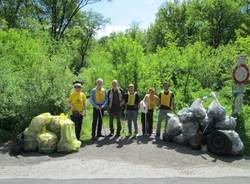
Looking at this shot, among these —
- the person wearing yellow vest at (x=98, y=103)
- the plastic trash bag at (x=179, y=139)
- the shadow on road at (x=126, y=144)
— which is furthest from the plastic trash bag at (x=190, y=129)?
the person wearing yellow vest at (x=98, y=103)

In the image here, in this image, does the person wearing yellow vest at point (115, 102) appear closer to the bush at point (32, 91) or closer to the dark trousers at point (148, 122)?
the dark trousers at point (148, 122)

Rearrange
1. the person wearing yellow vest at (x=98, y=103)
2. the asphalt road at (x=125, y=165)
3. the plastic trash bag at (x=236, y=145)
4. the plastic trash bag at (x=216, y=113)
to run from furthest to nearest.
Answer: the person wearing yellow vest at (x=98, y=103) → the plastic trash bag at (x=216, y=113) → the plastic trash bag at (x=236, y=145) → the asphalt road at (x=125, y=165)

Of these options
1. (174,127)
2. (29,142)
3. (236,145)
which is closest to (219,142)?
(236,145)

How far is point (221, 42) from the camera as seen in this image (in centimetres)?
5206

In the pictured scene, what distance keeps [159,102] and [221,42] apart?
38.8 m

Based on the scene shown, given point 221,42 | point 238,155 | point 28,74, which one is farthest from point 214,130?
point 221,42

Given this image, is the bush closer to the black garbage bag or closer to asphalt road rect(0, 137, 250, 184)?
asphalt road rect(0, 137, 250, 184)

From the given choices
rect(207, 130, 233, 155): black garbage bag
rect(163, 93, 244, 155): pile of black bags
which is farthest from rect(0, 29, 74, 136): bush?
rect(207, 130, 233, 155): black garbage bag

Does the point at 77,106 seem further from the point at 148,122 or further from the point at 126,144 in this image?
the point at 148,122

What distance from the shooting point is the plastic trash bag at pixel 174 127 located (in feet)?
46.3

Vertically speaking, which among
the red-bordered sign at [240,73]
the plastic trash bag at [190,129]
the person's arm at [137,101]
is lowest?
the plastic trash bag at [190,129]

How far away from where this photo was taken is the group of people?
14172 millimetres

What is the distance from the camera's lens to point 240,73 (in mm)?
14328

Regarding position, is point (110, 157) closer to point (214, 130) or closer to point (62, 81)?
point (214, 130)
